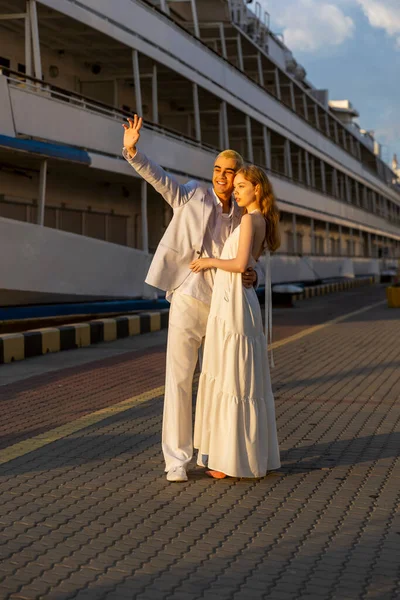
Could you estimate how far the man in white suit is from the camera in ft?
19.2

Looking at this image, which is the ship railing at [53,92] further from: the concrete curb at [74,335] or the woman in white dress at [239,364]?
the woman in white dress at [239,364]

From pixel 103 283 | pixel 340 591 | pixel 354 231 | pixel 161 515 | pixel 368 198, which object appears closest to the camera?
pixel 340 591

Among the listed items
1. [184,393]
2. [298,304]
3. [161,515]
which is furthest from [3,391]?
[298,304]

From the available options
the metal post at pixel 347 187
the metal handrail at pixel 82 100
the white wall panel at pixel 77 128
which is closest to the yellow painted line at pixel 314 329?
the white wall panel at pixel 77 128

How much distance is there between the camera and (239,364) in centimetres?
577

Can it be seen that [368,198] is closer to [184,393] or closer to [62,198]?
[62,198]

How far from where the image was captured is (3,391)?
387 inches

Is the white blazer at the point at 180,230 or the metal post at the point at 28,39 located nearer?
the white blazer at the point at 180,230

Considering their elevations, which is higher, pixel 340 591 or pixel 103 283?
pixel 103 283

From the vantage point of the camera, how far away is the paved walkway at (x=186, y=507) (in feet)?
12.9

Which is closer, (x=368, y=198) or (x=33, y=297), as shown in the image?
(x=33, y=297)

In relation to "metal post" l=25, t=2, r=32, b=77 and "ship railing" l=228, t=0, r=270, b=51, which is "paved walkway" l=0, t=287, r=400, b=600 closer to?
"metal post" l=25, t=2, r=32, b=77

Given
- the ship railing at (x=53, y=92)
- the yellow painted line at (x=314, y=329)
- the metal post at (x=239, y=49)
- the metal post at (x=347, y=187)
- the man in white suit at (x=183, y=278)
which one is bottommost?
the yellow painted line at (x=314, y=329)

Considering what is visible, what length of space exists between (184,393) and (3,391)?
14.4 feet
